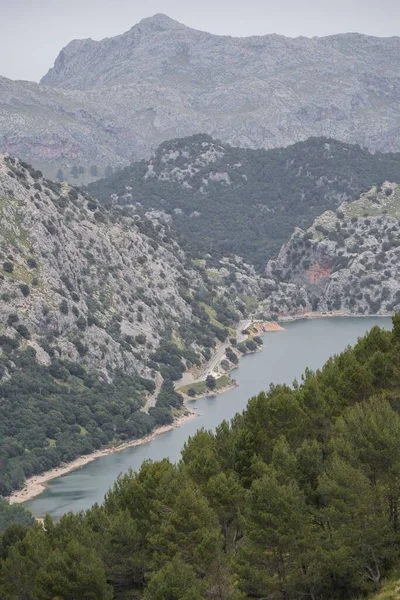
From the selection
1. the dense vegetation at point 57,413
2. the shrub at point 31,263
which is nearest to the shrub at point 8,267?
the shrub at point 31,263

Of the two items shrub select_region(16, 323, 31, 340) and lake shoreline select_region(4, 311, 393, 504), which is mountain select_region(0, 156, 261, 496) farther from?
lake shoreline select_region(4, 311, 393, 504)

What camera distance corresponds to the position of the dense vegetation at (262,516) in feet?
210

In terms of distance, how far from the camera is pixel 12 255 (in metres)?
190

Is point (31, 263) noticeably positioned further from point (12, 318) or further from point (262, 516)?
point (262, 516)

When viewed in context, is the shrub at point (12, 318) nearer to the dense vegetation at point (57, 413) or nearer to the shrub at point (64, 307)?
the dense vegetation at point (57, 413)

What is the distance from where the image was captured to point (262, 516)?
64875 millimetres

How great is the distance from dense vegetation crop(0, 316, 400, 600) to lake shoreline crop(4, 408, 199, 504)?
179 feet

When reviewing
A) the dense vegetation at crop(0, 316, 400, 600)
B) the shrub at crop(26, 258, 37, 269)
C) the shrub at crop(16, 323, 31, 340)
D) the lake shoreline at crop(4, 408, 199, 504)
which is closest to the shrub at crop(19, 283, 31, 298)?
the shrub at crop(16, 323, 31, 340)

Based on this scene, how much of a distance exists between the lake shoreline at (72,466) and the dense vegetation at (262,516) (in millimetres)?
54541

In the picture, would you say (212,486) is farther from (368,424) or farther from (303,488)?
(368,424)

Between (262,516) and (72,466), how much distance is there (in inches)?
3679

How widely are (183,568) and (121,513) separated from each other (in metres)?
13.3

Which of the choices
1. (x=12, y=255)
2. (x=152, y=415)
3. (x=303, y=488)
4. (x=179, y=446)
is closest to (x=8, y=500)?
(x=179, y=446)

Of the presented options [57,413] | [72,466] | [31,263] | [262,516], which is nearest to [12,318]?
[31,263]
